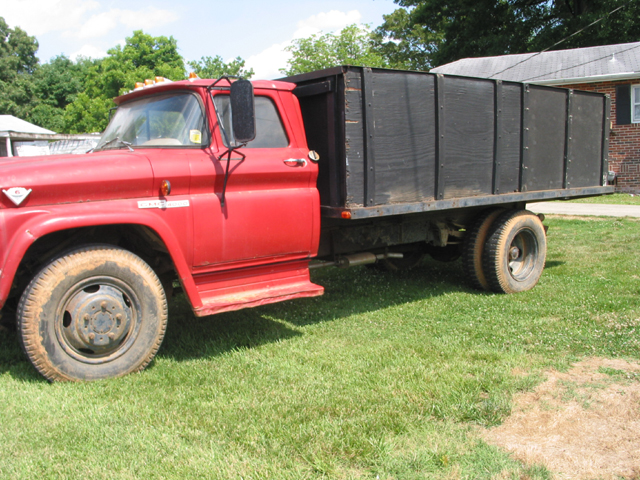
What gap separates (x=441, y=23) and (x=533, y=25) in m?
4.89

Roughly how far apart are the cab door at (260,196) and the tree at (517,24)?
23389mm

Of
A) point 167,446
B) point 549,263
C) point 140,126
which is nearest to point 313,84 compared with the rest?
point 140,126

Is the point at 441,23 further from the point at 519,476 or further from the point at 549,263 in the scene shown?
the point at 519,476

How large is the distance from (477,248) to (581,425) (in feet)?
11.0

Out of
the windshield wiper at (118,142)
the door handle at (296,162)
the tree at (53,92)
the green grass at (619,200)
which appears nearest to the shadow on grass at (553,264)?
the door handle at (296,162)

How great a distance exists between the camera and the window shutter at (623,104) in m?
18.1

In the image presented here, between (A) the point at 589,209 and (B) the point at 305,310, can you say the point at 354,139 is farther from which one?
(A) the point at 589,209

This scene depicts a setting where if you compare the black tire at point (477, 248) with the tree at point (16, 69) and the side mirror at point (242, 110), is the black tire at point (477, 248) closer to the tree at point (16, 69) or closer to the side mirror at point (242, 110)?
the side mirror at point (242, 110)

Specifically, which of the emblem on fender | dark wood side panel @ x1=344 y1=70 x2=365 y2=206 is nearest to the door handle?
dark wood side panel @ x1=344 y1=70 x2=365 y2=206

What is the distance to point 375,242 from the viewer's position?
600 cm

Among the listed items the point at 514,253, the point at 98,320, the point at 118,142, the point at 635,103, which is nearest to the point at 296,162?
the point at 118,142

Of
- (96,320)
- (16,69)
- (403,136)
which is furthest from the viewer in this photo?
(16,69)

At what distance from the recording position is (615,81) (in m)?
18.2

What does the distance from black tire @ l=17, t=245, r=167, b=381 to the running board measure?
39 centimetres
